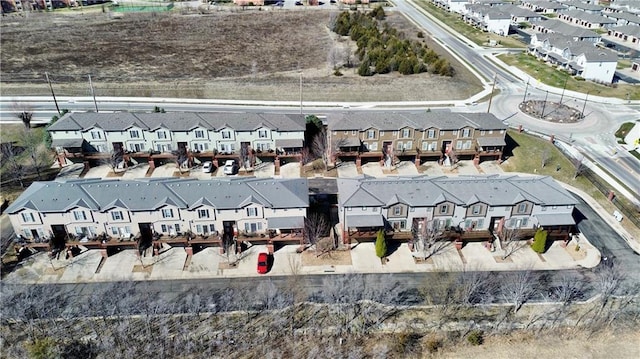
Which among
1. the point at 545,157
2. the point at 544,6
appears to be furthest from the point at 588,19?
the point at 545,157

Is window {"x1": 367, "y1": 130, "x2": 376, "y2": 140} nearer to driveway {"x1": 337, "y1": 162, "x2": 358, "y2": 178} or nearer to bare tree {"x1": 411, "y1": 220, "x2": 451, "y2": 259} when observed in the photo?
driveway {"x1": 337, "y1": 162, "x2": 358, "y2": 178}

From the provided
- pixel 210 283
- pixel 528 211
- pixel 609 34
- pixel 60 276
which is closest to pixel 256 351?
pixel 210 283

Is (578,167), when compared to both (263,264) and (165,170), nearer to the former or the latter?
(263,264)

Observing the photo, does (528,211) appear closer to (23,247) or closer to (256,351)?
(256,351)

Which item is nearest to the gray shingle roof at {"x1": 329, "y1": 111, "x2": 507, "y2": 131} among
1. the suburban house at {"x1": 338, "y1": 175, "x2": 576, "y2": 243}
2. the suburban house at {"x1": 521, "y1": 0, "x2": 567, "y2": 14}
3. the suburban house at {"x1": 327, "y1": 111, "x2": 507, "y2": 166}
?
the suburban house at {"x1": 327, "y1": 111, "x2": 507, "y2": 166}

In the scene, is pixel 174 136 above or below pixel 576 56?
below

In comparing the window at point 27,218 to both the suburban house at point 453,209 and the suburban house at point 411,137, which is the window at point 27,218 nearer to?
the suburban house at point 453,209
